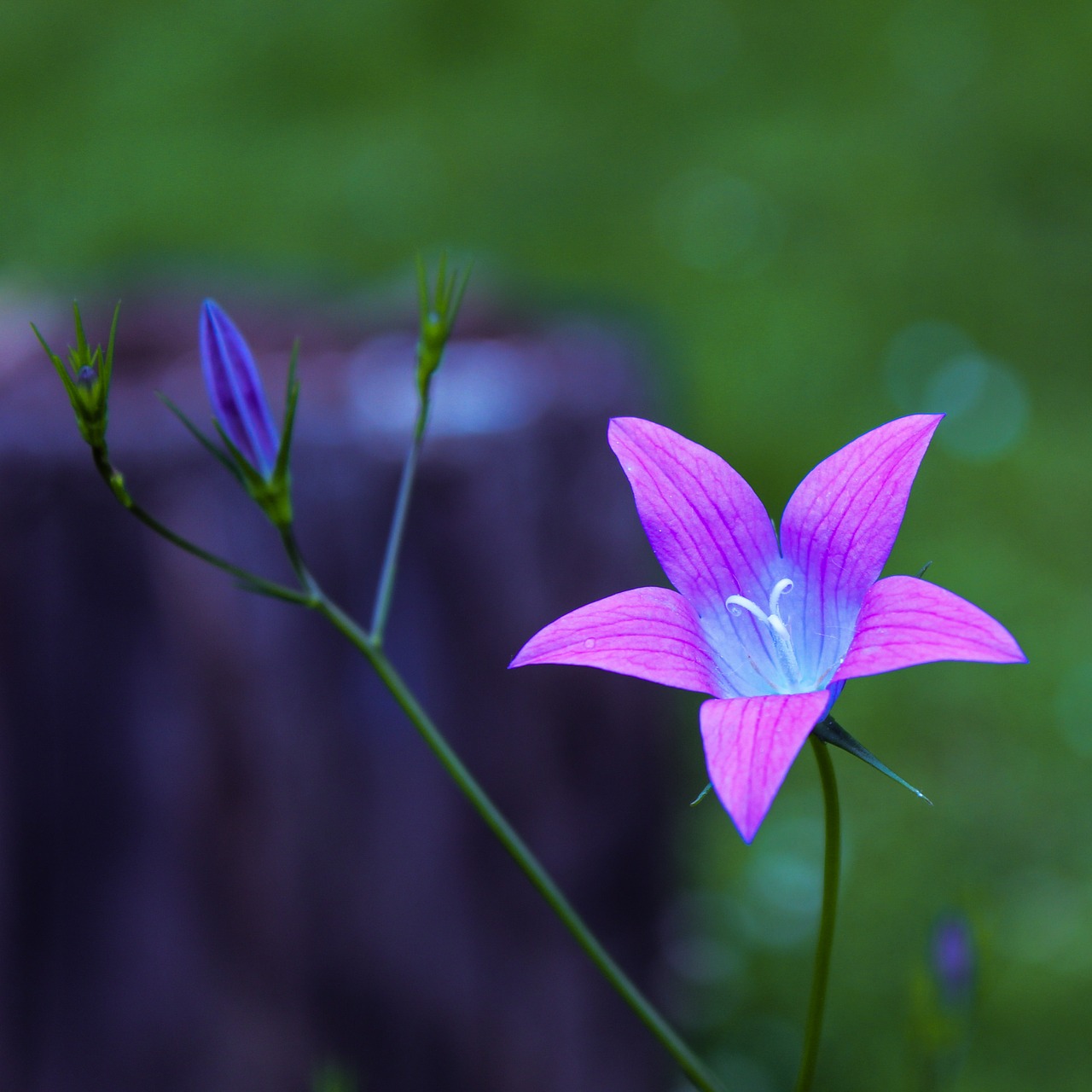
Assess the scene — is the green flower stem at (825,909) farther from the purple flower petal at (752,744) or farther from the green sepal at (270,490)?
the green sepal at (270,490)

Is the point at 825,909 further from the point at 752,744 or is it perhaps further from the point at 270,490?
the point at 270,490

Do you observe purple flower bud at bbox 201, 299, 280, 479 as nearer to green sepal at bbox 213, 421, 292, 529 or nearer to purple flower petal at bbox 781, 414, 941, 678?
green sepal at bbox 213, 421, 292, 529

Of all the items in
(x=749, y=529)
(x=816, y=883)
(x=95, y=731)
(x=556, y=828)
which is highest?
(x=749, y=529)

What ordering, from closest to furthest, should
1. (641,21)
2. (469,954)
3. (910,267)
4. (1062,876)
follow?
(469,954)
(1062,876)
(910,267)
(641,21)

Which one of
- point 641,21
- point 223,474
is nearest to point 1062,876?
A: point 223,474

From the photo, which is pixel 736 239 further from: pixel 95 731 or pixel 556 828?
pixel 95 731

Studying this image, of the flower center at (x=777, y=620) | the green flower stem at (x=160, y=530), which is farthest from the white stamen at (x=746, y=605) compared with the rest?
the green flower stem at (x=160, y=530)

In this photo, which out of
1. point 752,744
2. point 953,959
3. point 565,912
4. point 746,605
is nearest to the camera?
point 752,744

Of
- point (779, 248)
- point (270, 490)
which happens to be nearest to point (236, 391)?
point (270, 490)
